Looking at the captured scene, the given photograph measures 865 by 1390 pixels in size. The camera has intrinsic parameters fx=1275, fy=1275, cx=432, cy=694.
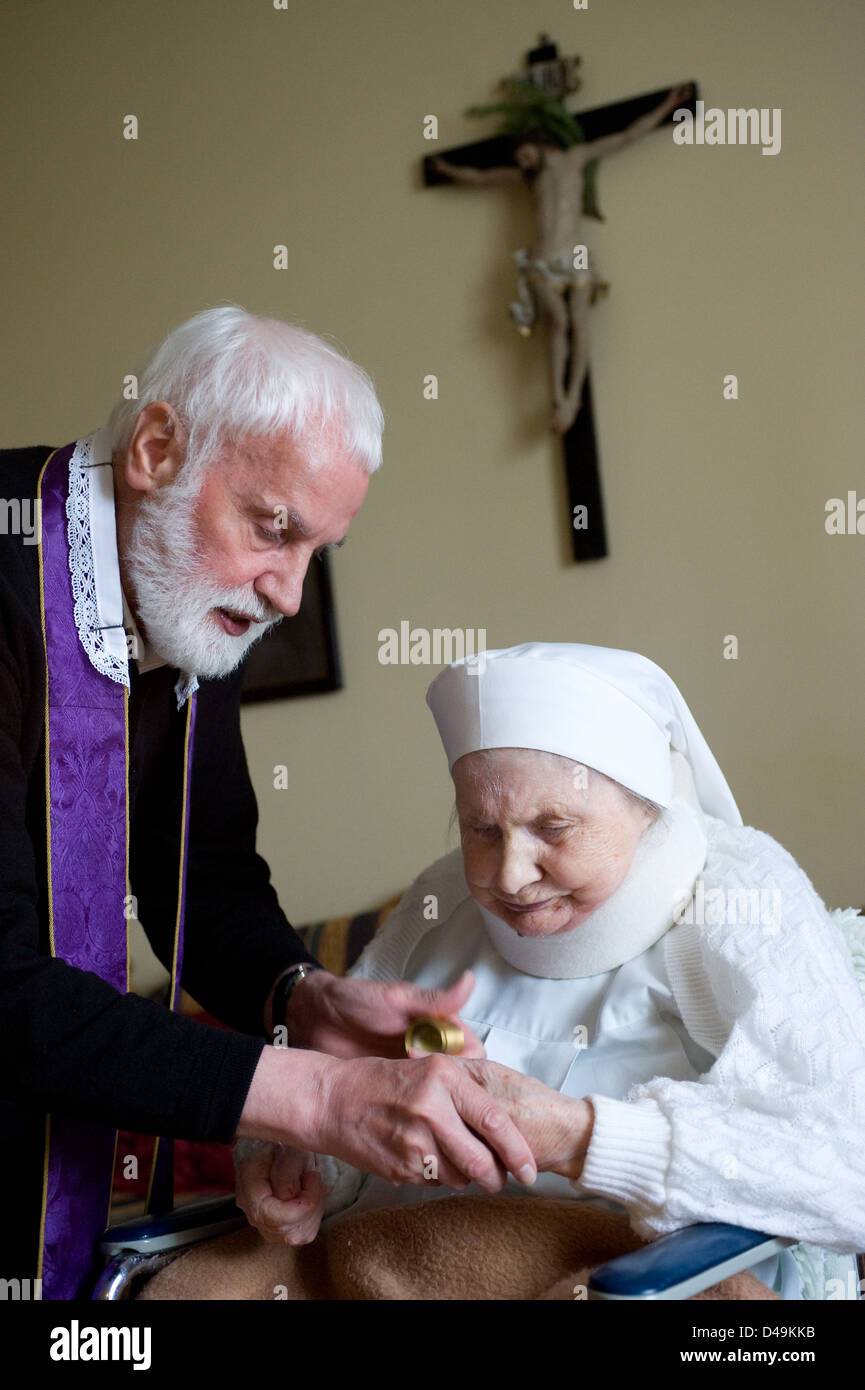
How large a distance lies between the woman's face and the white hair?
0.58m

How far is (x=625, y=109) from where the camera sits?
3.59 meters

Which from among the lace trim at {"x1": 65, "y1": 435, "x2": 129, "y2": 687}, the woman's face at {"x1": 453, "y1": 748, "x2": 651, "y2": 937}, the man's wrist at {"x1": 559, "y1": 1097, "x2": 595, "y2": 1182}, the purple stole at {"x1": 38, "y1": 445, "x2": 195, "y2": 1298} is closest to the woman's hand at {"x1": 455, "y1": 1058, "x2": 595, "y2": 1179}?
the man's wrist at {"x1": 559, "y1": 1097, "x2": 595, "y2": 1182}

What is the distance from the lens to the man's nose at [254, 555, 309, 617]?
1996mm

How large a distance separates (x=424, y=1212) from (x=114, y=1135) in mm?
626

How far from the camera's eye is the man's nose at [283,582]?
6.55 feet

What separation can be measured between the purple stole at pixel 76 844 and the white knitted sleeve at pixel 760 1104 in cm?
86

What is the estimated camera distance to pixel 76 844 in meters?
2.04

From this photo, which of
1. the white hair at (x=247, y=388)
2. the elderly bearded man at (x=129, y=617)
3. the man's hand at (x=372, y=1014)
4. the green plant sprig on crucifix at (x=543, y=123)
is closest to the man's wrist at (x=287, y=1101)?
the elderly bearded man at (x=129, y=617)

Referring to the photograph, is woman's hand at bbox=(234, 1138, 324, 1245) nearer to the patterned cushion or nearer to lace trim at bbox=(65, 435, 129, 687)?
lace trim at bbox=(65, 435, 129, 687)

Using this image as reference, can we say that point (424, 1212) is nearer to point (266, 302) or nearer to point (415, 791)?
point (415, 791)

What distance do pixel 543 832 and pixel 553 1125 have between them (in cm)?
41

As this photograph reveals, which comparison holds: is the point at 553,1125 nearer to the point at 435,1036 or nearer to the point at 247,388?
the point at 435,1036

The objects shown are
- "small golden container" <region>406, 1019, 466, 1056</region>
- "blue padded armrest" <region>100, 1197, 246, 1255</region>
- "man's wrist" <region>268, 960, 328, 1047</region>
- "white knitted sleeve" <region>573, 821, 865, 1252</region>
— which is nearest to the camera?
"white knitted sleeve" <region>573, 821, 865, 1252</region>

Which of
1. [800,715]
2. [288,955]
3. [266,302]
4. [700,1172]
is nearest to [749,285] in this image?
[800,715]
